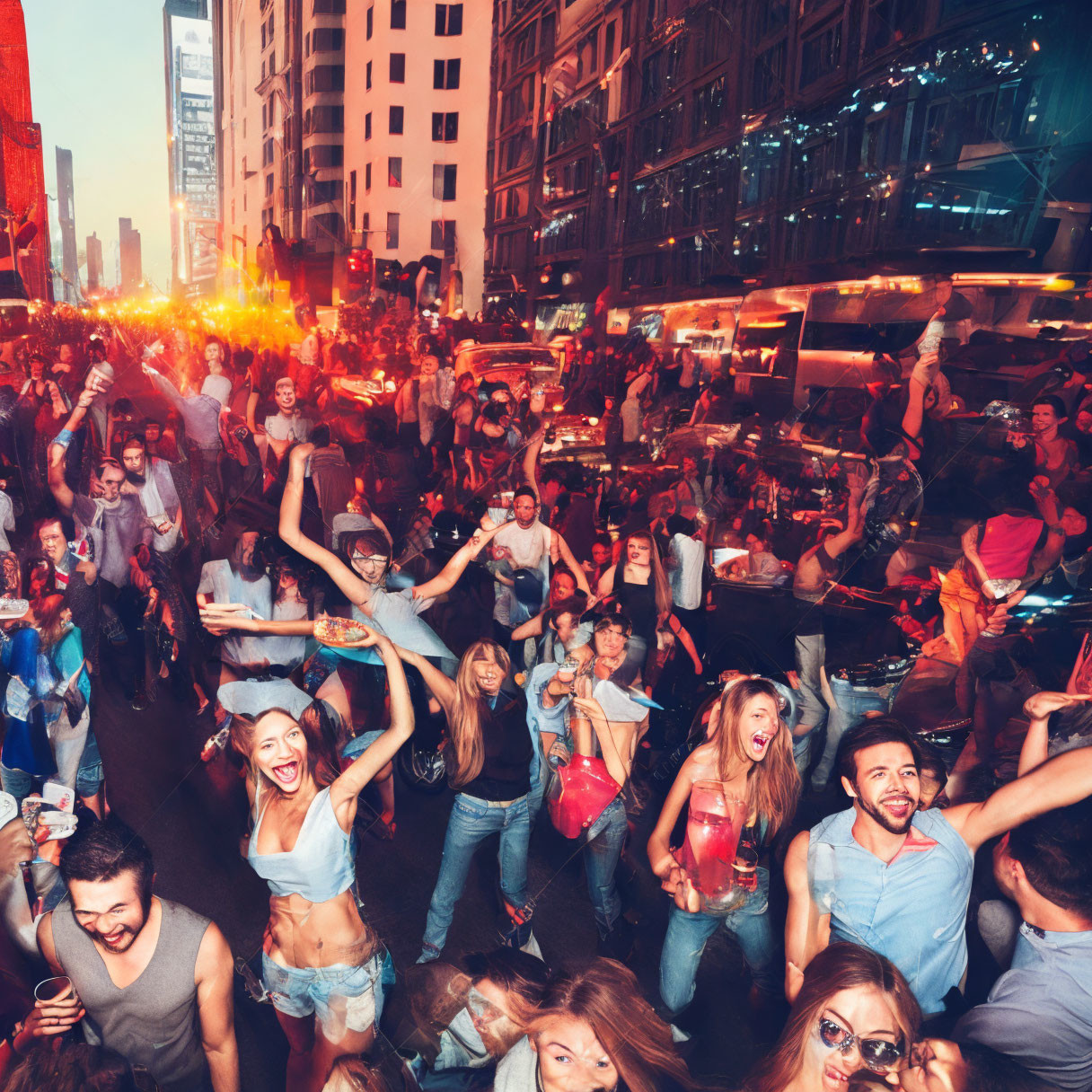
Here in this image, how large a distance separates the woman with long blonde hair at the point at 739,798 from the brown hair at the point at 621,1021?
424mm

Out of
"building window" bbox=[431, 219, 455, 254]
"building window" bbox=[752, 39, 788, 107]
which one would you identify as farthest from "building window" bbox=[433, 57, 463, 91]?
"building window" bbox=[752, 39, 788, 107]

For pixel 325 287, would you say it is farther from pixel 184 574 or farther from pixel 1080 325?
pixel 1080 325

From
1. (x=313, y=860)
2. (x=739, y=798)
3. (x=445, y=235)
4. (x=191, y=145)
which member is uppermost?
(x=191, y=145)

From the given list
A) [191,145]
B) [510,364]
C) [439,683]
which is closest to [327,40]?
[191,145]

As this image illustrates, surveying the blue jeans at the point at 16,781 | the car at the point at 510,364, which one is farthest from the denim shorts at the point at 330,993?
the car at the point at 510,364

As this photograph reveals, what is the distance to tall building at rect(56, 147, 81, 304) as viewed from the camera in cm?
636

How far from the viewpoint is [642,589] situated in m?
4.23

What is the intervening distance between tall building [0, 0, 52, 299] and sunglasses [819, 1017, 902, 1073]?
8312mm

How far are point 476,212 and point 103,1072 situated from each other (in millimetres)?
7307

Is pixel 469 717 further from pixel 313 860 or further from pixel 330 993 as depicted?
pixel 330 993

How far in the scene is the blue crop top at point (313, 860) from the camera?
2549mm

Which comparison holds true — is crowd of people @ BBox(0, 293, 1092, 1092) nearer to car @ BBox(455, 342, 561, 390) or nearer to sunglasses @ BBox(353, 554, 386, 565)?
sunglasses @ BBox(353, 554, 386, 565)

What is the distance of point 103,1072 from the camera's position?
2.21m

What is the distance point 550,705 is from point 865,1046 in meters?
1.62
